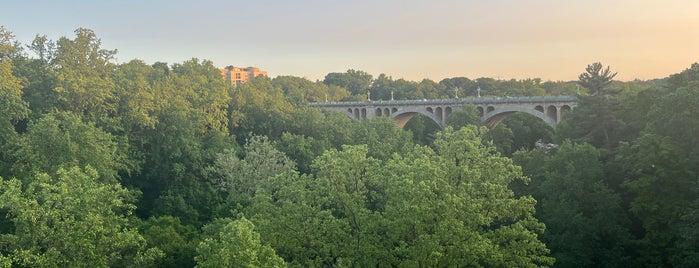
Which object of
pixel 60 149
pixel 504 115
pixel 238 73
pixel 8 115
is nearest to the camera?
pixel 60 149

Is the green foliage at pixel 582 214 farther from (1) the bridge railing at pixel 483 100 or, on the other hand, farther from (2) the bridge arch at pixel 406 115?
→ (2) the bridge arch at pixel 406 115

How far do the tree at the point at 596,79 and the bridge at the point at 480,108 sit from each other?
13.1 meters

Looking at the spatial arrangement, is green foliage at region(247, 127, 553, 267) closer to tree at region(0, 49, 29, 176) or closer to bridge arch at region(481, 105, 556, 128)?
tree at region(0, 49, 29, 176)

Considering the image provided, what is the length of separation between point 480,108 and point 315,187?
A: 155 ft

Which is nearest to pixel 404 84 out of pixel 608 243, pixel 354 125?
pixel 354 125

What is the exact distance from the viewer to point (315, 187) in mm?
19234

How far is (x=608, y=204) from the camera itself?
2306cm

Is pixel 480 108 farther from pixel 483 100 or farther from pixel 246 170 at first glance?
pixel 246 170

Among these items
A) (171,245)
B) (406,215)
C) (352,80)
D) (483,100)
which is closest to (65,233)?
(171,245)

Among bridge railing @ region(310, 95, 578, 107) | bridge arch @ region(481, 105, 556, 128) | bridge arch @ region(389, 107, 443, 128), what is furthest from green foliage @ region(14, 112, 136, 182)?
bridge arch @ region(389, 107, 443, 128)

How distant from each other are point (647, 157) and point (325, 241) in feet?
42.9

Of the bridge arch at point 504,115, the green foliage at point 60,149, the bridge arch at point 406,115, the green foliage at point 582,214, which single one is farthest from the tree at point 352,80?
the green foliage at point 582,214

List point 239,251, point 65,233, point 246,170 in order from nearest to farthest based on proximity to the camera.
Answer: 1. point 239,251
2. point 65,233
3. point 246,170

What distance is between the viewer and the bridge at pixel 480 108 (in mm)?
52125
